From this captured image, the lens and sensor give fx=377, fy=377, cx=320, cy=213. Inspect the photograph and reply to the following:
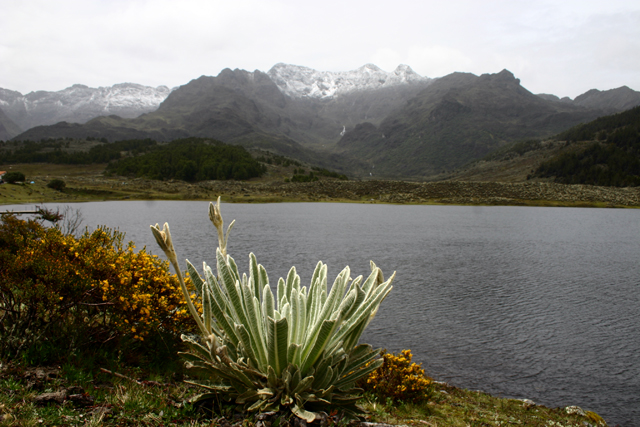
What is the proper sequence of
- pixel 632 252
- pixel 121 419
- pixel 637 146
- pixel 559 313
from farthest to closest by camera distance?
pixel 637 146, pixel 632 252, pixel 559 313, pixel 121 419

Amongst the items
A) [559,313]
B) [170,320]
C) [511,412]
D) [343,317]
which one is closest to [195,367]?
[343,317]

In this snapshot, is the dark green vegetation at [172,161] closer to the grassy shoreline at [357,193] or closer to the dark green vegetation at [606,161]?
the grassy shoreline at [357,193]

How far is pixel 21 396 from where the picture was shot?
3.83 m

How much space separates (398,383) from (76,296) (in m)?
6.12

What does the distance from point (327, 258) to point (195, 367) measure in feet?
80.1

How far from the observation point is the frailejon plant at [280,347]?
3.69 m

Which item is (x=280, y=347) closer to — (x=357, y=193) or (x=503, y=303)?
(x=503, y=303)

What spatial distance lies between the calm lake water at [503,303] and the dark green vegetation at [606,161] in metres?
117

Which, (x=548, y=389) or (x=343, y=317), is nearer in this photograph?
(x=343, y=317)

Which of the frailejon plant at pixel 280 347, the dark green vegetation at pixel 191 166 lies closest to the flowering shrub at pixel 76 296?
the frailejon plant at pixel 280 347

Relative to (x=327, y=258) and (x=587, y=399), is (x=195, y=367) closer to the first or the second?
(x=587, y=399)

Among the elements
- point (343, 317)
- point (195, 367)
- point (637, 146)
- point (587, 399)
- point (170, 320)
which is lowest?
point (587, 399)

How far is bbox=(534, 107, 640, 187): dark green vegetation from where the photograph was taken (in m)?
136

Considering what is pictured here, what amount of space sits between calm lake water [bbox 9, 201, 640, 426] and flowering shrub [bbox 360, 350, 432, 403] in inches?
126
